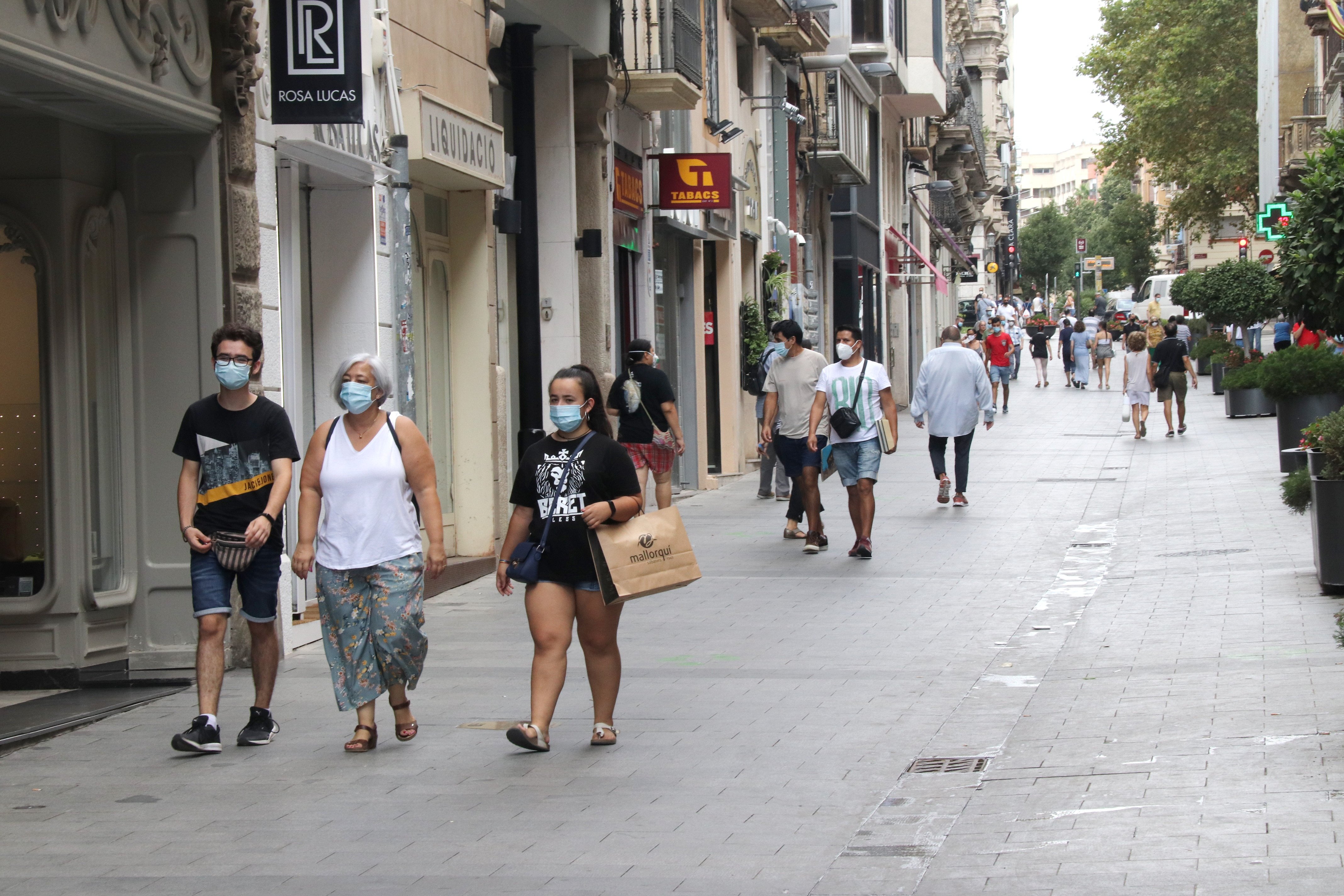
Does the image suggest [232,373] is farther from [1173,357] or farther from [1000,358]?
[1000,358]

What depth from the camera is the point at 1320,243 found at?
1290 centimetres

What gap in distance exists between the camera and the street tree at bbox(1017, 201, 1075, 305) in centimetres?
12950

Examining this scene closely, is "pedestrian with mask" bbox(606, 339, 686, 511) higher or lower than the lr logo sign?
lower

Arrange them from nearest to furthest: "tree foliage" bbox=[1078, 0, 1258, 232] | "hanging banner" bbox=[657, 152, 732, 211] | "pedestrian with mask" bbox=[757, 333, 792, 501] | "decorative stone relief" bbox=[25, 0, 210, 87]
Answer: "decorative stone relief" bbox=[25, 0, 210, 87] → "pedestrian with mask" bbox=[757, 333, 792, 501] → "hanging banner" bbox=[657, 152, 732, 211] → "tree foliage" bbox=[1078, 0, 1258, 232]

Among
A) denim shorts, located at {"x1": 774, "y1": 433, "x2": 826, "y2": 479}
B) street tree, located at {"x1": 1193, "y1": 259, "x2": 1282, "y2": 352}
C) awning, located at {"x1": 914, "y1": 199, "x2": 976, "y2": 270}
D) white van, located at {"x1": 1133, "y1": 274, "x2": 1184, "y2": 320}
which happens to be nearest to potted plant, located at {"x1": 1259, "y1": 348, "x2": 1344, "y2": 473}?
denim shorts, located at {"x1": 774, "y1": 433, "x2": 826, "y2": 479}

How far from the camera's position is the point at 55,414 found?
8.76 meters

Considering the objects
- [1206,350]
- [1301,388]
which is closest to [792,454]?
[1301,388]

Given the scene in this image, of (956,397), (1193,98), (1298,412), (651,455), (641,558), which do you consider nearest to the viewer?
(641,558)

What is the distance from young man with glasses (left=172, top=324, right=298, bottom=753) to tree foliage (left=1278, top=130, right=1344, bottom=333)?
853 cm

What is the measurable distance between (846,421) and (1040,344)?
31532 millimetres

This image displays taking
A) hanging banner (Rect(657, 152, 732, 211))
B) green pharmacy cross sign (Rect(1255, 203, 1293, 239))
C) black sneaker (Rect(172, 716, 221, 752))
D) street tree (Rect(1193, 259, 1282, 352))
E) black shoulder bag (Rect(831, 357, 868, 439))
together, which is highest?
green pharmacy cross sign (Rect(1255, 203, 1293, 239))

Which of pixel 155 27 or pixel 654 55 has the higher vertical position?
pixel 654 55

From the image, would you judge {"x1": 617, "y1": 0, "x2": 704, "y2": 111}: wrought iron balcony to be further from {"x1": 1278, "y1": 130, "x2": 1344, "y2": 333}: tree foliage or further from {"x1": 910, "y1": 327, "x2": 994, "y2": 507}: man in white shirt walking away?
{"x1": 1278, "y1": 130, "x2": 1344, "y2": 333}: tree foliage

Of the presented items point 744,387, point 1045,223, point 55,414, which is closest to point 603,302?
point 744,387
